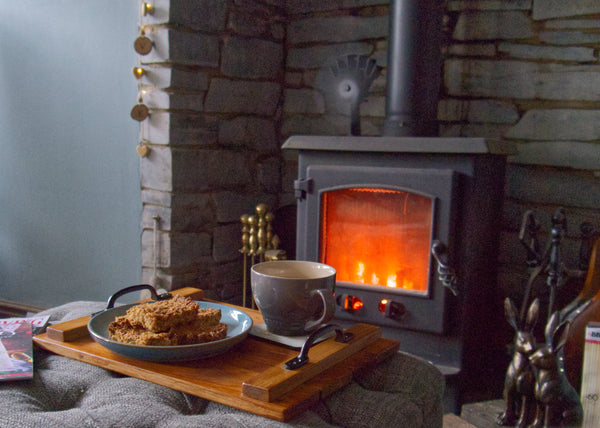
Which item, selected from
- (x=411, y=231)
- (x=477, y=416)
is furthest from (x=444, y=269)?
(x=477, y=416)

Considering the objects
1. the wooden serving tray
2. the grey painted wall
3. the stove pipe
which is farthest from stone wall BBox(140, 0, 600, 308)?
the wooden serving tray

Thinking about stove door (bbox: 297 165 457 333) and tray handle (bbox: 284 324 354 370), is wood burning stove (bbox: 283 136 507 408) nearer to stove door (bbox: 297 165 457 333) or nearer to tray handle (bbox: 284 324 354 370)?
stove door (bbox: 297 165 457 333)

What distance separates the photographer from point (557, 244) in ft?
4.89

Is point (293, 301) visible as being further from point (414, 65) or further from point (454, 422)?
point (414, 65)

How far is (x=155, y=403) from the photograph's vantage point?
678mm

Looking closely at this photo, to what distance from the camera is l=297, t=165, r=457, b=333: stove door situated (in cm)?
164

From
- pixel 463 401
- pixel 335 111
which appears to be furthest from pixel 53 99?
pixel 463 401

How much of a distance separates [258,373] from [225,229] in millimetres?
1534

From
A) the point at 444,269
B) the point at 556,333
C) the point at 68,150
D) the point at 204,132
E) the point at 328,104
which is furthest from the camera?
the point at 328,104

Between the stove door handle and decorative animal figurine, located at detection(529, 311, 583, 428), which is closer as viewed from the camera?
decorative animal figurine, located at detection(529, 311, 583, 428)

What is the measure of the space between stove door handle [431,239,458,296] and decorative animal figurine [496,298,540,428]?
0.20 m

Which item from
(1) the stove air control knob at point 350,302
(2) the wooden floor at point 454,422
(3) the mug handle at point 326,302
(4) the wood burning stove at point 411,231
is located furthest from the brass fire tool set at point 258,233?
(3) the mug handle at point 326,302

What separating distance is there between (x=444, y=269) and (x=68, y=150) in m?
1.57

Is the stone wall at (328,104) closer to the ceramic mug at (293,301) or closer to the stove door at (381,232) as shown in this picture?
the stove door at (381,232)
